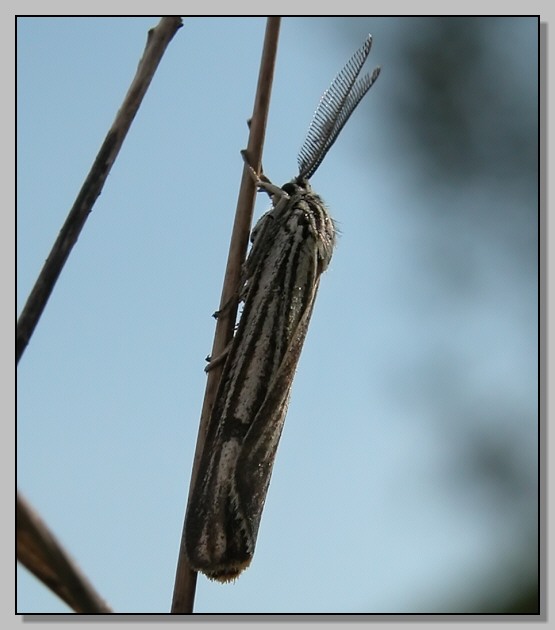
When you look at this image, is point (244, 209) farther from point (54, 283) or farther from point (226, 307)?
point (54, 283)

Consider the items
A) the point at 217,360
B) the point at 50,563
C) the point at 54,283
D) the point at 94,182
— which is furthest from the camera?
the point at 217,360

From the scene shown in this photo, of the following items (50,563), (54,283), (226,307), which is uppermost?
(226,307)

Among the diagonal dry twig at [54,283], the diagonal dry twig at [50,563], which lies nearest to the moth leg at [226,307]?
the diagonal dry twig at [54,283]

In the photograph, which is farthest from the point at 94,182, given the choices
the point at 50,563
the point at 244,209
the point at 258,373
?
the point at 50,563

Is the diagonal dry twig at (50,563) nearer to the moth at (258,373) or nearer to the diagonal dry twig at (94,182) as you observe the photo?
the diagonal dry twig at (94,182)

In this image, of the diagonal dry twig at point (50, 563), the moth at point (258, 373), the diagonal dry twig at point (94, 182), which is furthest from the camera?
the moth at point (258, 373)

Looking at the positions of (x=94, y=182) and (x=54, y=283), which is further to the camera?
(x=94, y=182)

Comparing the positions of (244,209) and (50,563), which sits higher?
(244,209)
